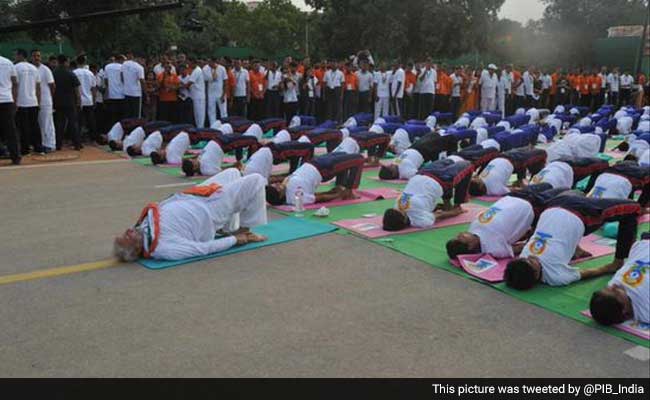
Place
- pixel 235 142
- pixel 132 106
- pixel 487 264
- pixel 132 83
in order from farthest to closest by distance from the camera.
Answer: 1. pixel 132 106
2. pixel 132 83
3. pixel 235 142
4. pixel 487 264

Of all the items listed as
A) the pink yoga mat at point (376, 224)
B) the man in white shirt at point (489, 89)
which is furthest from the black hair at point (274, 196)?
the man in white shirt at point (489, 89)

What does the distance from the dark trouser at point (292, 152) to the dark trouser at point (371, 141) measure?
51.5 inches

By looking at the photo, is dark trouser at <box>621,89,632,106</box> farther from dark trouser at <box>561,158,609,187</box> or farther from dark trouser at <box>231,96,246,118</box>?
dark trouser at <box>561,158,609,187</box>

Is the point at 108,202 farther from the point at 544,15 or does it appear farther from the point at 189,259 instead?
the point at 544,15

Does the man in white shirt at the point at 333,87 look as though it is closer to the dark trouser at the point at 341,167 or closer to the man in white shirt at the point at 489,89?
the man in white shirt at the point at 489,89

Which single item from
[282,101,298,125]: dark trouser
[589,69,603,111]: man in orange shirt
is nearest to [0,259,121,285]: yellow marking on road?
[282,101,298,125]: dark trouser

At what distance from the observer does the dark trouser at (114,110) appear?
44.0 ft

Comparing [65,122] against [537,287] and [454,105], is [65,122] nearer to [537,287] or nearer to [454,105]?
[537,287]

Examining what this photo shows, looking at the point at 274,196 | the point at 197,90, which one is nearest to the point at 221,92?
the point at 197,90

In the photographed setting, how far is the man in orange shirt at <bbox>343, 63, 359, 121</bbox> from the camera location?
17194 millimetres

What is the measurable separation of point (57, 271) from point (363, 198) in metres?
4.02

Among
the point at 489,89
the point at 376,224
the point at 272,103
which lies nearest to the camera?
Result: the point at 376,224

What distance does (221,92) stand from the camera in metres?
14.6

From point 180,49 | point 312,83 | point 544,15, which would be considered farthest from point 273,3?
point 312,83
